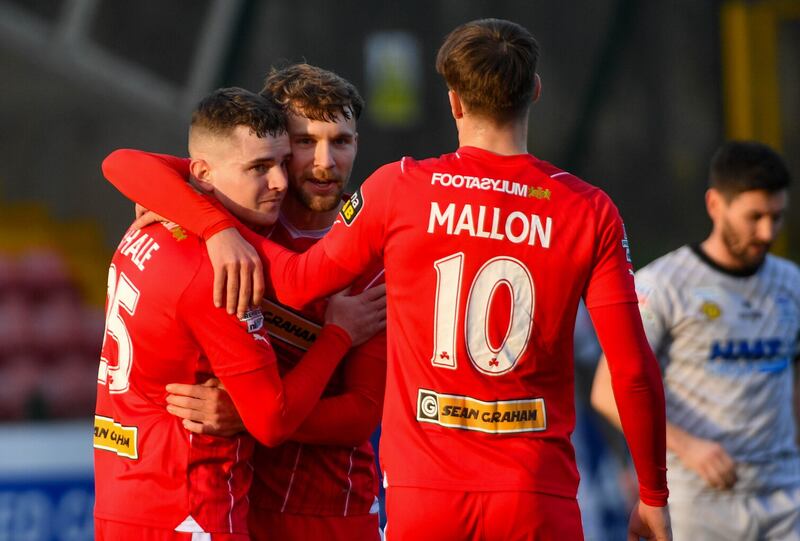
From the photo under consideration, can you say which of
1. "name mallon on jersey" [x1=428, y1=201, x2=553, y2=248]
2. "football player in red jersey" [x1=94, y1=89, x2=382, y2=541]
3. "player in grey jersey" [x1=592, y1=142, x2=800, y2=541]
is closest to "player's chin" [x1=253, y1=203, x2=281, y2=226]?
"football player in red jersey" [x1=94, y1=89, x2=382, y2=541]

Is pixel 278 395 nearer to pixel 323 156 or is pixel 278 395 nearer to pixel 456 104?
pixel 323 156

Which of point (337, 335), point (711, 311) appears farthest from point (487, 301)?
point (711, 311)

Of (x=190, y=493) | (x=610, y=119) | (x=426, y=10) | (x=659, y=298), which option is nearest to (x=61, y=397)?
(x=426, y=10)

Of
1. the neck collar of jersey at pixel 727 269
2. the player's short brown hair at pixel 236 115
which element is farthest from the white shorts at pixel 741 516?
the player's short brown hair at pixel 236 115

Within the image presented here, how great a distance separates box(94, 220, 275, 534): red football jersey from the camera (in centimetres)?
286

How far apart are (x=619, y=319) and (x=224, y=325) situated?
37.6 inches

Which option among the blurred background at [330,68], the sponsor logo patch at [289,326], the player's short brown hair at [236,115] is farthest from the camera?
the blurred background at [330,68]

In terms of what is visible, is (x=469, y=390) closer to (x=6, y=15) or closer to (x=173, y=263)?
(x=173, y=263)

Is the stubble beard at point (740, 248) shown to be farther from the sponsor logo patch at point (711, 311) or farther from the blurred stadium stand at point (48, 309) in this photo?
the blurred stadium stand at point (48, 309)

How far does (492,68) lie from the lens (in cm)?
271

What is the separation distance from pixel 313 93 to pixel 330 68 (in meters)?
6.76

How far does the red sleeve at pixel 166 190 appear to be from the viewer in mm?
2938

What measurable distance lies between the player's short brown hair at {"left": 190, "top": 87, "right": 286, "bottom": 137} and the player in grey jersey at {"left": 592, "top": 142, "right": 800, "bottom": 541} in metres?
1.81

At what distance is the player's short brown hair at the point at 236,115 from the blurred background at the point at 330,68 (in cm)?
640
